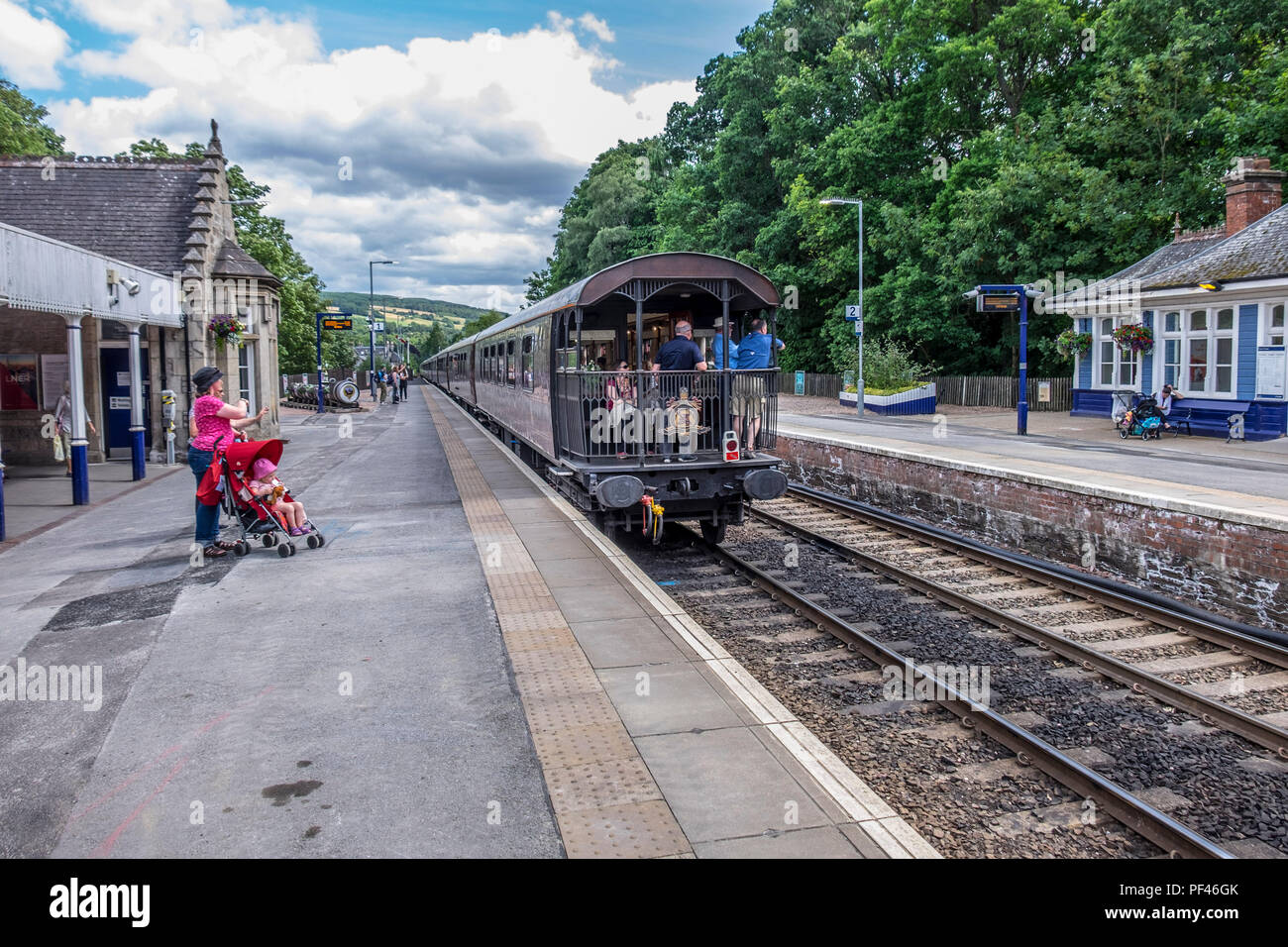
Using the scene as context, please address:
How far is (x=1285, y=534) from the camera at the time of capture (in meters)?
8.70

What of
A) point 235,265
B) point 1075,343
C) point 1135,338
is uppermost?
point 235,265

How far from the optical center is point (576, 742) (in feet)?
16.6

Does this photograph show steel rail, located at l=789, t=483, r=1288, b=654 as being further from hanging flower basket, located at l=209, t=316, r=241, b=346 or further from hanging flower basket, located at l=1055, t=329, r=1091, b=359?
hanging flower basket, located at l=1055, t=329, r=1091, b=359

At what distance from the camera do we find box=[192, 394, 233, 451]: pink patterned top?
983 cm

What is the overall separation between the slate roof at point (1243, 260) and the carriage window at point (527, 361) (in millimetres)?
15913

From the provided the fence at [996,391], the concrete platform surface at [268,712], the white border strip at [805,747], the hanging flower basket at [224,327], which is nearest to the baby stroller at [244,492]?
the concrete platform surface at [268,712]

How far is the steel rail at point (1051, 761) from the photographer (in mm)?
4426

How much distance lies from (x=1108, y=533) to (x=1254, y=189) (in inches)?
741

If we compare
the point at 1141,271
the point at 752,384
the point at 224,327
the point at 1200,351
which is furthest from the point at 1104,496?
the point at 1141,271

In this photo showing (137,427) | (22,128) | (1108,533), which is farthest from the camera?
(22,128)

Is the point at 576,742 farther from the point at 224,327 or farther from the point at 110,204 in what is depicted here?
the point at 110,204
